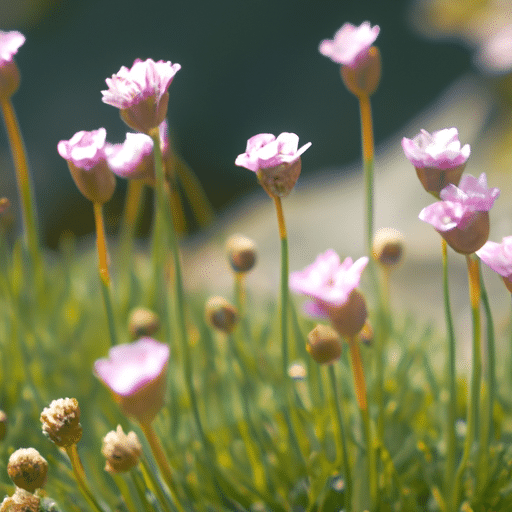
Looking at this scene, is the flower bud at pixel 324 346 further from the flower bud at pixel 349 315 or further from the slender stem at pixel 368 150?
the slender stem at pixel 368 150

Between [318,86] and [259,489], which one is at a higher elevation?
[318,86]

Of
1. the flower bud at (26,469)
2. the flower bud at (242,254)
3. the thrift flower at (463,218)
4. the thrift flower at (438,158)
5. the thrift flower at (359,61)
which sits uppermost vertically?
the thrift flower at (359,61)

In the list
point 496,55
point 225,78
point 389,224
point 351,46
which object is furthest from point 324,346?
point 225,78

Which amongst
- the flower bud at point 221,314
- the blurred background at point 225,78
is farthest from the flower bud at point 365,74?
the blurred background at point 225,78

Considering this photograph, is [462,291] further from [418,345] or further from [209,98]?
[209,98]

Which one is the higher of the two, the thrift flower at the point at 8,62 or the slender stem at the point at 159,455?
the thrift flower at the point at 8,62

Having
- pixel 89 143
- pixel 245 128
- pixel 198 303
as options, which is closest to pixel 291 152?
pixel 89 143
